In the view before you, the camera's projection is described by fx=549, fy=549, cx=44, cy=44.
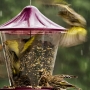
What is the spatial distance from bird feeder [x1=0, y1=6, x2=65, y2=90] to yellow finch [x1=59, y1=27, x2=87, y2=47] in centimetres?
25

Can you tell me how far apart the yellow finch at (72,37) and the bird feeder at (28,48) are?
250 millimetres

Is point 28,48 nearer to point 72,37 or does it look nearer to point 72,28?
point 72,37

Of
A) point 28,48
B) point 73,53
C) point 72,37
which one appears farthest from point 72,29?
point 73,53

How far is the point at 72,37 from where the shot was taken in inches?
230

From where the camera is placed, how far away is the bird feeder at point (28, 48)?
17.1 feet

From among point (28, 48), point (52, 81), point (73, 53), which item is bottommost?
point (73, 53)

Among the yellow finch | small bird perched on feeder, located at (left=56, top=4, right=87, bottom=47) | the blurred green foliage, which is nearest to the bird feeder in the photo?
the yellow finch

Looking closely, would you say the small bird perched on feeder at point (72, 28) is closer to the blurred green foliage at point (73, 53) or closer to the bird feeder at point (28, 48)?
the bird feeder at point (28, 48)

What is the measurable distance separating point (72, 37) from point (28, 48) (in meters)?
0.76

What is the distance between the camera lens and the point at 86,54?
37.5ft

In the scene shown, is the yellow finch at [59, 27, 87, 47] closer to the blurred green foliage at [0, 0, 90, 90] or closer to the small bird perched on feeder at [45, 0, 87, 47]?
the small bird perched on feeder at [45, 0, 87, 47]

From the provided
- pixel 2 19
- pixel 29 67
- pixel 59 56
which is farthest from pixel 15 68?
pixel 59 56

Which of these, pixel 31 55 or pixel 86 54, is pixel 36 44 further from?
pixel 86 54

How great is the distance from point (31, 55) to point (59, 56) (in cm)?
620
